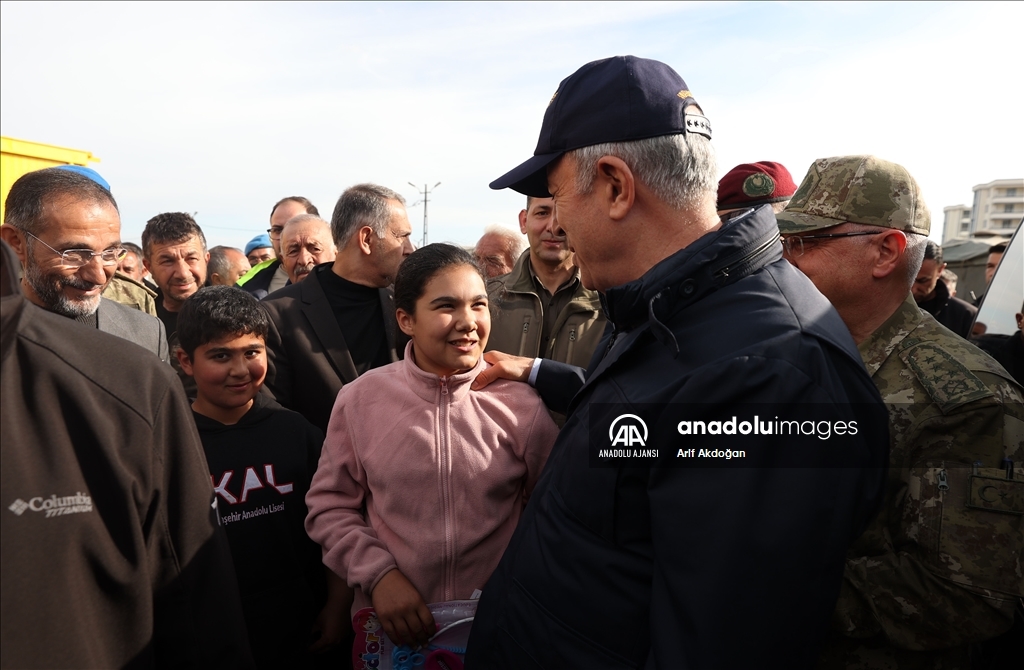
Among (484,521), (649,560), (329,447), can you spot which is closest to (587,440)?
(649,560)

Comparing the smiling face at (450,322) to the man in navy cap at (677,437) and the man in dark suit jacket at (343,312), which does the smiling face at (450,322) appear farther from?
the man in dark suit jacket at (343,312)

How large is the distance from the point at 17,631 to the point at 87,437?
13.8 inches

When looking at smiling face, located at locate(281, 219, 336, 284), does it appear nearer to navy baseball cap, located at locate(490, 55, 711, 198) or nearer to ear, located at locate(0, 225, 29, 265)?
ear, located at locate(0, 225, 29, 265)

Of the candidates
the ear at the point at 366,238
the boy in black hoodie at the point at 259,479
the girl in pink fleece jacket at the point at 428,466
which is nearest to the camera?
the girl in pink fleece jacket at the point at 428,466

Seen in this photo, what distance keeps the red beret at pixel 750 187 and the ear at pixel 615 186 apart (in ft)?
7.07

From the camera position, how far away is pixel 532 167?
1683mm

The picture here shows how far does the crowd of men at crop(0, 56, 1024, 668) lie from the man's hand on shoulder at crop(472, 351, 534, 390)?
76 centimetres

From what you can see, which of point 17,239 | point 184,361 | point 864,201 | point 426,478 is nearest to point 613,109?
point 864,201

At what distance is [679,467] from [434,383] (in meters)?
1.29

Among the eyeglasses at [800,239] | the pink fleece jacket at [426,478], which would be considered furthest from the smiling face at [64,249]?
the eyeglasses at [800,239]

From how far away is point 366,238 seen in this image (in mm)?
3801

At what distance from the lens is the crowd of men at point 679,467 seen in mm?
1229

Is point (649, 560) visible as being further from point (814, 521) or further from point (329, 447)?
point (329, 447)

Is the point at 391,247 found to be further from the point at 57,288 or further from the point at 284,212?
the point at 284,212
